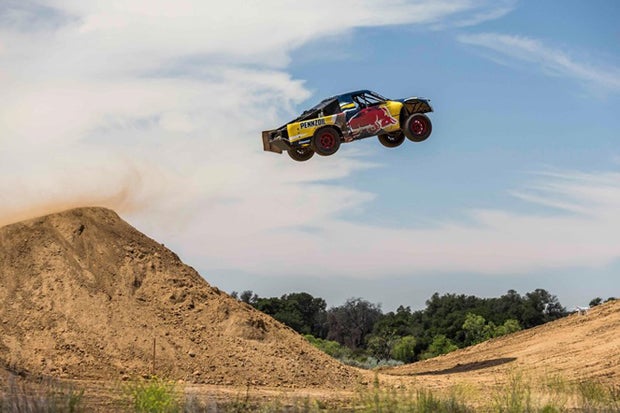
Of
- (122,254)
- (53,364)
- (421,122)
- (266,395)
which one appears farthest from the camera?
(122,254)

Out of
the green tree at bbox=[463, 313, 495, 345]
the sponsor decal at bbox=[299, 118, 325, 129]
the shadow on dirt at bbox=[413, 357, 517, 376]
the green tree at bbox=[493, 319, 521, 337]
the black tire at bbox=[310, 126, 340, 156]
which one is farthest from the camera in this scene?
the green tree at bbox=[463, 313, 495, 345]

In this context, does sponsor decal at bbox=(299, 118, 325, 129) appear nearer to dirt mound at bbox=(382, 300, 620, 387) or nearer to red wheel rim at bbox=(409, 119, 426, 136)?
red wheel rim at bbox=(409, 119, 426, 136)

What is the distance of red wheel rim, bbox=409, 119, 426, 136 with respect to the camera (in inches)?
1163

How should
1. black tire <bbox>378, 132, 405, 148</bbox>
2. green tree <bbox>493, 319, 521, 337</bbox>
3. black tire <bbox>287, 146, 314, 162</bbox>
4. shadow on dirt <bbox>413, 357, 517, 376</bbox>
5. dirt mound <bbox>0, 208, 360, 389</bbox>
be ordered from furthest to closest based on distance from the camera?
green tree <bbox>493, 319, 521, 337</bbox>, shadow on dirt <bbox>413, 357, 517, 376</bbox>, black tire <bbox>378, 132, 405, 148</bbox>, black tire <bbox>287, 146, 314, 162</bbox>, dirt mound <bbox>0, 208, 360, 389</bbox>

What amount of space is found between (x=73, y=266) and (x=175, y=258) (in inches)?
160

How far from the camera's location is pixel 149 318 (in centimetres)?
2994

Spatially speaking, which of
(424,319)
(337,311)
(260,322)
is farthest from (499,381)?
(337,311)

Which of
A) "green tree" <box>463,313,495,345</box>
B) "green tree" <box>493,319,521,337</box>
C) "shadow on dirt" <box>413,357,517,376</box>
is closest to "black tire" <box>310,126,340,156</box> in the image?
"shadow on dirt" <box>413,357,517,376</box>

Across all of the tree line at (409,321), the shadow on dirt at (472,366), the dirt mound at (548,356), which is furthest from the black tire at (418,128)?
the tree line at (409,321)

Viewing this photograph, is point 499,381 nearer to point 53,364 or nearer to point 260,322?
point 260,322

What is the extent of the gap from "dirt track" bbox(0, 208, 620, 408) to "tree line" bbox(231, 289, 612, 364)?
33.8 metres

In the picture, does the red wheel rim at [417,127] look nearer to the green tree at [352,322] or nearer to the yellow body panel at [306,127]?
the yellow body panel at [306,127]

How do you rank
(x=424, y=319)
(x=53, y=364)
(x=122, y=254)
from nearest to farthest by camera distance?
(x=53, y=364) → (x=122, y=254) → (x=424, y=319)

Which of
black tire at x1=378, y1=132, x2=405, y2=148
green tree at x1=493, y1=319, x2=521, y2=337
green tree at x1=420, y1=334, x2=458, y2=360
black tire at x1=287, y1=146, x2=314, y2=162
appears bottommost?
green tree at x1=420, y1=334, x2=458, y2=360
